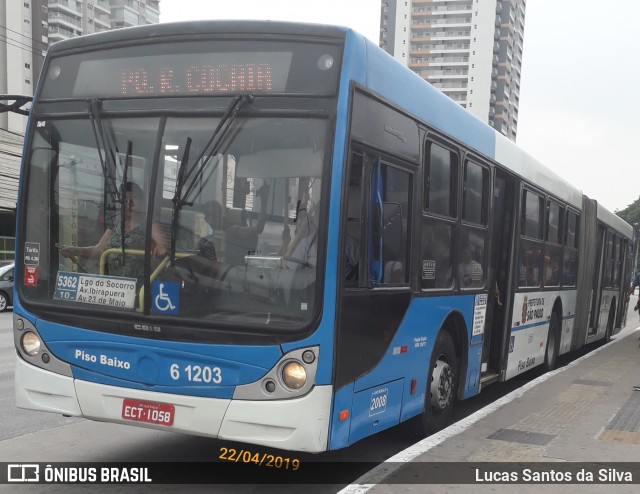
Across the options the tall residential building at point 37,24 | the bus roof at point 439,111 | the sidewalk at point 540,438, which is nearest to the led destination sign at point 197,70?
the bus roof at point 439,111

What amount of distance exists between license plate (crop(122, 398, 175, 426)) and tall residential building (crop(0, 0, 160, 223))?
6115 cm

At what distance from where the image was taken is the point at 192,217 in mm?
4859

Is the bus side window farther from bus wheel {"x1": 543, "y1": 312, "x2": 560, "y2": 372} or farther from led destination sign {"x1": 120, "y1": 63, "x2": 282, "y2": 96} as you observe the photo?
bus wheel {"x1": 543, "y1": 312, "x2": 560, "y2": 372}

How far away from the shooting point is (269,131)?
479 centimetres

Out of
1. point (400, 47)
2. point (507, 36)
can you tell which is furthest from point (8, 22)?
point (507, 36)

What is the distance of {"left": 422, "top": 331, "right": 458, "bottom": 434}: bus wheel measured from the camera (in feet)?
21.6

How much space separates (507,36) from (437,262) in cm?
12641

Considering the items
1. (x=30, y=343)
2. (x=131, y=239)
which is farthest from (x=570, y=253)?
(x=30, y=343)

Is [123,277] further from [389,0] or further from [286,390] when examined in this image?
[389,0]

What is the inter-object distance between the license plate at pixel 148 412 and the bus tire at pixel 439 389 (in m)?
2.50

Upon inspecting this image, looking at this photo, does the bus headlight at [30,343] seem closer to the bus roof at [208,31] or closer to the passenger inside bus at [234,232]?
the passenger inside bus at [234,232]

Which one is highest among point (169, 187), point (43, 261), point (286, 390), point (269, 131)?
point (269, 131)

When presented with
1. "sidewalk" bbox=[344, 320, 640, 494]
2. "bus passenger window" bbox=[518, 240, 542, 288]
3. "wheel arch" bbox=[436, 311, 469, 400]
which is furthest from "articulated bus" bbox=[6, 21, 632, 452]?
"bus passenger window" bbox=[518, 240, 542, 288]

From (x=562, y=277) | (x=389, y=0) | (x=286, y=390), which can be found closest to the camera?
(x=286, y=390)
